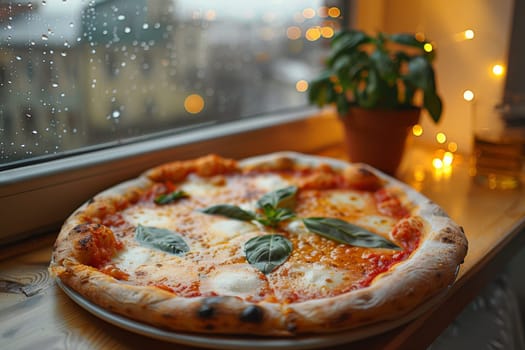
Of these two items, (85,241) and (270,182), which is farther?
(270,182)

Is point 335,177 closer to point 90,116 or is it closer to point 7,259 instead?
point 90,116

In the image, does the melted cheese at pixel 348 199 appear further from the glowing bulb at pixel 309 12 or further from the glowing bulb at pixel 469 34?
the glowing bulb at pixel 309 12

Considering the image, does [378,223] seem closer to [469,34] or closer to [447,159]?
[447,159]

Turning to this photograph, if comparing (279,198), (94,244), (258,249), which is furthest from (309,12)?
(94,244)

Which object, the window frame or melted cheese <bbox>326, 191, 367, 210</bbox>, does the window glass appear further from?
melted cheese <bbox>326, 191, 367, 210</bbox>

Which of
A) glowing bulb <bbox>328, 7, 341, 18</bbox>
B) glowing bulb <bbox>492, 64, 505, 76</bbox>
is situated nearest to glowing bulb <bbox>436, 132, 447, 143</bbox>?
glowing bulb <bbox>492, 64, 505, 76</bbox>

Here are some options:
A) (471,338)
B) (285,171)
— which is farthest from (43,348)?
(471,338)
